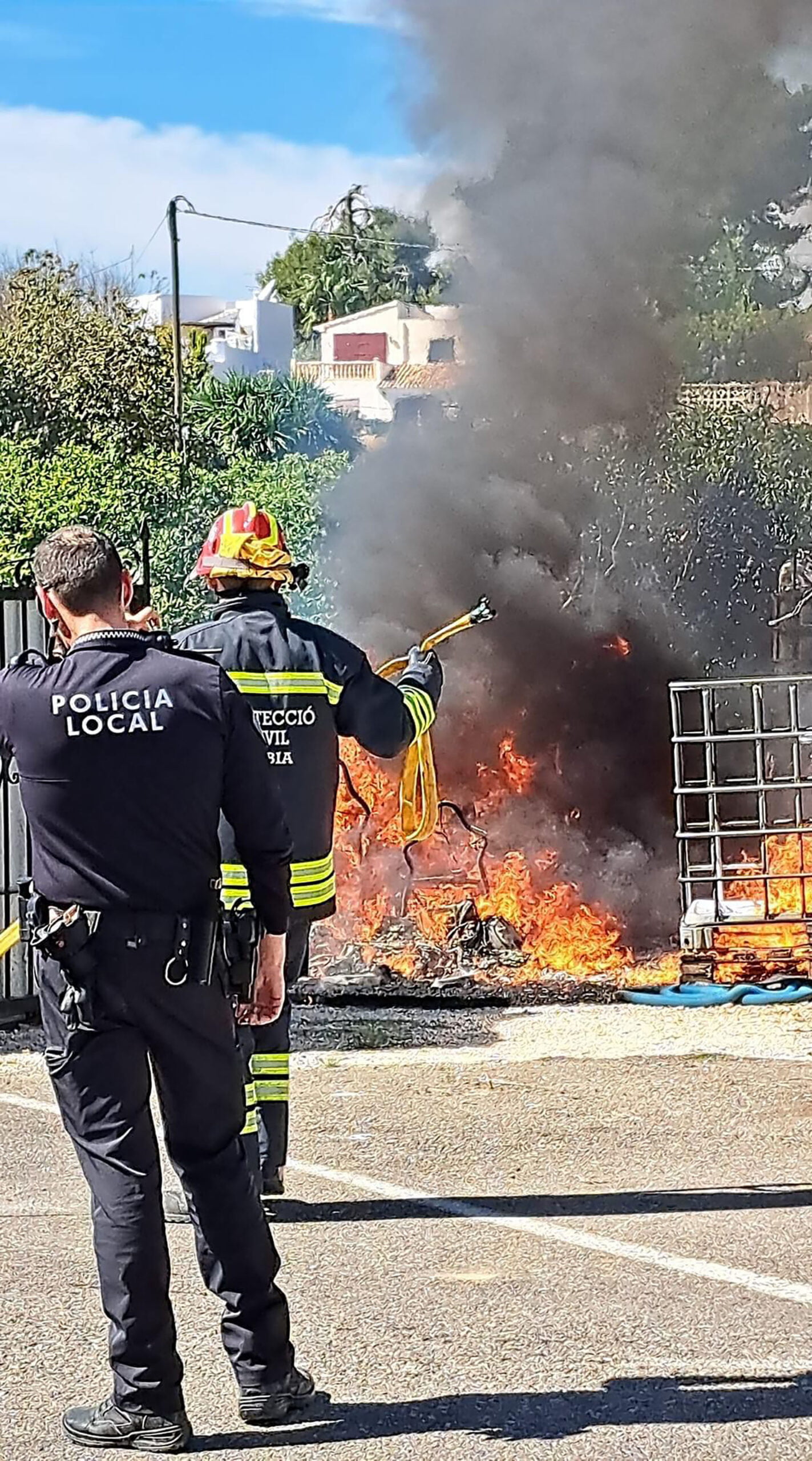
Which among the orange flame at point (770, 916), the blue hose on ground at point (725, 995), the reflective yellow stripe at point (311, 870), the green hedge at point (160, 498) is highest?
the green hedge at point (160, 498)

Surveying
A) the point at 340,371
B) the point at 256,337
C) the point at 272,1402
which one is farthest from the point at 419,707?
the point at 256,337

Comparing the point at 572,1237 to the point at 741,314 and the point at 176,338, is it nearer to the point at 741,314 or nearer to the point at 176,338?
the point at 741,314

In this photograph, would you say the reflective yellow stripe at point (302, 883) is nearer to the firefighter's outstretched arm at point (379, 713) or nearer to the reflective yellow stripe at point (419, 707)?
the firefighter's outstretched arm at point (379, 713)

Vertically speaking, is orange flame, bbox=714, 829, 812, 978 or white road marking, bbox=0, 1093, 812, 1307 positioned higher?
orange flame, bbox=714, 829, 812, 978

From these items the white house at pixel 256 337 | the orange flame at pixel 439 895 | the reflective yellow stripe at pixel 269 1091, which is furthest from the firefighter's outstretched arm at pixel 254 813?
the white house at pixel 256 337

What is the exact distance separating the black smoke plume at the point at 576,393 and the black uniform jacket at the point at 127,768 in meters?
9.30

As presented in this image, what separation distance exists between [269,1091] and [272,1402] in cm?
157

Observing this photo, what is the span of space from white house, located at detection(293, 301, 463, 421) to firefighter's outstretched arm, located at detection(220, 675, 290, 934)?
10.4 metres

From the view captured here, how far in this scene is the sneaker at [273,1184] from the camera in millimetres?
5285

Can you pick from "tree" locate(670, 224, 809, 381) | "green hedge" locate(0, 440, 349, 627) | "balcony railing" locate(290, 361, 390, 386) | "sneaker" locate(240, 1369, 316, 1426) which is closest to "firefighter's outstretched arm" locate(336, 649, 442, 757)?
"sneaker" locate(240, 1369, 316, 1426)

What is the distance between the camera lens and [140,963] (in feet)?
11.7

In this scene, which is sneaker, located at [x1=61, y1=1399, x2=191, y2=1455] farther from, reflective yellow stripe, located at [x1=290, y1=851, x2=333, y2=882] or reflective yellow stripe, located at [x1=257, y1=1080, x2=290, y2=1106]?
reflective yellow stripe, located at [x1=290, y1=851, x2=333, y2=882]

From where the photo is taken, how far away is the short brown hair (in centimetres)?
366

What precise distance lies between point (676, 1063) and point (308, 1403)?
11.5 ft
